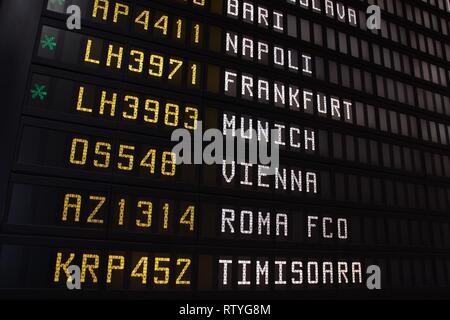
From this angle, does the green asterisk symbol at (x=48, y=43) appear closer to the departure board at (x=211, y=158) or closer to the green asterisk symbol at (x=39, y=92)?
the departure board at (x=211, y=158)

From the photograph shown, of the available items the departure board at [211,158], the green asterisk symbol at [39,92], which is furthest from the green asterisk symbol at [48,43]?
the green asterisk symbol at [39,92]

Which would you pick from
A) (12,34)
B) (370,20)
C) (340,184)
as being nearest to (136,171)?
(12,34)

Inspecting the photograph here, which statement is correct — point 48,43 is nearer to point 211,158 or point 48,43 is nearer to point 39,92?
point 39,92

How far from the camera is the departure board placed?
41.3ft

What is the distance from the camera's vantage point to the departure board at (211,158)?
41.3ft

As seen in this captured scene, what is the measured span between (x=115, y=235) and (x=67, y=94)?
15.9 ft

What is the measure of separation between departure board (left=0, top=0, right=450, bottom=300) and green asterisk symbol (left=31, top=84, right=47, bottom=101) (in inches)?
1.3

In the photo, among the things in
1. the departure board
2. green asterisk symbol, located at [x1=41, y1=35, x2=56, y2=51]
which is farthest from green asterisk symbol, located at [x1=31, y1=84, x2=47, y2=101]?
green asterisk symbol, located at [x1=41, y1=35, x2=56, y2=51]

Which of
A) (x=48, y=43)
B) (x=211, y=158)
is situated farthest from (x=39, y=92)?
(x=211, y=158)

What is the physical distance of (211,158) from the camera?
15.2 metres

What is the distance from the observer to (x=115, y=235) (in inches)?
511

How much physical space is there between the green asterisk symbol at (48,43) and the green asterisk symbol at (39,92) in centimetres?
143

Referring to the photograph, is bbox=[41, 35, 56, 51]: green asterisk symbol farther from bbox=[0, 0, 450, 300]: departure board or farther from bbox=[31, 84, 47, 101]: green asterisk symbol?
bbox=[31, 84, 47, 101]: green asterisk symbol
